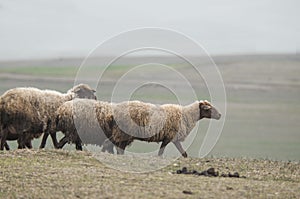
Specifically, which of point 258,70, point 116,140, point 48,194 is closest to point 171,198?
point 48,194

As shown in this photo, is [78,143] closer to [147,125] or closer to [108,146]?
[108,146]

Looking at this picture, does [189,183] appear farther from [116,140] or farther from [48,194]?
[116,140]

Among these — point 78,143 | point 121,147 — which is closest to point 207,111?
point 121,147

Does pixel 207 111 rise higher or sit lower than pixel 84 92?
lower

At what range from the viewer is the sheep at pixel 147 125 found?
20.2 m

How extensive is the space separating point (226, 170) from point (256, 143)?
3202cm

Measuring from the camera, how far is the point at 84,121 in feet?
66.7

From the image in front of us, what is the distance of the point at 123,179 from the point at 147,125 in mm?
5155

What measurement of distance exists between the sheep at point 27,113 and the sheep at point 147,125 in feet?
6.08

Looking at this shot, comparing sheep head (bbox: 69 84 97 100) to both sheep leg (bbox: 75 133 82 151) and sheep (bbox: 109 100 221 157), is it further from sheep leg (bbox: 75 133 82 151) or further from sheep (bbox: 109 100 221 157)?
sheep (bbox: 109 100 221 157)

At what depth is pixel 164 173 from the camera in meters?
16.4

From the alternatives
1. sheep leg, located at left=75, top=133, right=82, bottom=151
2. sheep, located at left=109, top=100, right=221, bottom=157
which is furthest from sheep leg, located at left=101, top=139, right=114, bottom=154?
sheep leg, located at left=75, top=133, right=82, bottom=151

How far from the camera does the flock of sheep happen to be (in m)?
20.2

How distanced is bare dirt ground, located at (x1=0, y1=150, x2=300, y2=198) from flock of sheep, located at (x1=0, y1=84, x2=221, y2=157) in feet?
7.30
